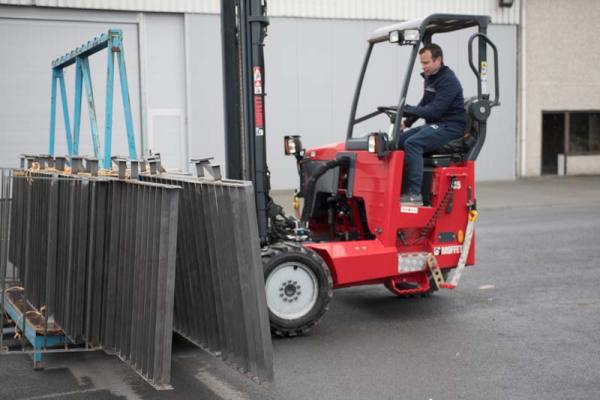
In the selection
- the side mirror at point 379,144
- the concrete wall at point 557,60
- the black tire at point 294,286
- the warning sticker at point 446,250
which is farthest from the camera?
the concrete wall at point 557,60

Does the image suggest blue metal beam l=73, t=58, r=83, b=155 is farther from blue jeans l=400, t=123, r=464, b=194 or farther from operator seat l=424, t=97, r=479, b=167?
operator seat l=424, t=97, r=479, b=167

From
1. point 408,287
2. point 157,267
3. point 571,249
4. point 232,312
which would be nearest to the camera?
point 157,267

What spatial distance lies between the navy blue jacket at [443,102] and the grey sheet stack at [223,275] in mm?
2848

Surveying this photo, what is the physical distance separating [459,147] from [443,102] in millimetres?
534

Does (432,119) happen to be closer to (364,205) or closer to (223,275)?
(364,205)

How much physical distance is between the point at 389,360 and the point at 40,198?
3.07 metres

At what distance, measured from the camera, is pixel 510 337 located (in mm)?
7602

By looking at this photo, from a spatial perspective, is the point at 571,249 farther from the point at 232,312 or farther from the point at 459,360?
the point at 232,312

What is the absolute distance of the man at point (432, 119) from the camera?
26.5 ft

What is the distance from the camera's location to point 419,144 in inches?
317

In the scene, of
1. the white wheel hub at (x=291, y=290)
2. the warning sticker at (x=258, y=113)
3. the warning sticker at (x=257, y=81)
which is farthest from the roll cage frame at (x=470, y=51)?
the white wheel hub at (x=291, y=290)

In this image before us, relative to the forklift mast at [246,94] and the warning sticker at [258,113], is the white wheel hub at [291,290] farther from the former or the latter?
the warning sticker at [258,113]

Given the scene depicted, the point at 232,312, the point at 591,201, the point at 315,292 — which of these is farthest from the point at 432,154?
the point at 591,201

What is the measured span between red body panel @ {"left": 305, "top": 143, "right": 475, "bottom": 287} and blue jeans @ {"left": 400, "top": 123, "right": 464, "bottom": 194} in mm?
109
